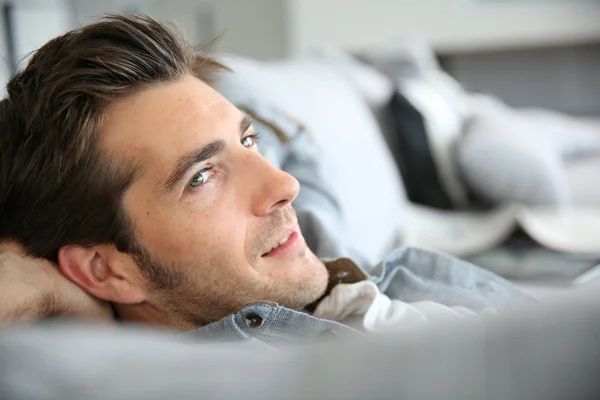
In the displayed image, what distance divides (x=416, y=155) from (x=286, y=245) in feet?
3.96

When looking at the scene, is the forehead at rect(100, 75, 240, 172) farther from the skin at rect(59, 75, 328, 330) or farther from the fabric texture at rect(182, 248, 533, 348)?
the fabric texture at rect(182, 248, 533, 348)

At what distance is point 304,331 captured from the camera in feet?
2.80

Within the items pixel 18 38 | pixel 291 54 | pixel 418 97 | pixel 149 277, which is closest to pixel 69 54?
pixel 149 277

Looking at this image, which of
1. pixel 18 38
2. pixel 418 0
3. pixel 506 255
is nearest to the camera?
pixel 506 255

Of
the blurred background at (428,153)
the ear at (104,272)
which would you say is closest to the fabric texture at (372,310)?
the ear at (104,272)

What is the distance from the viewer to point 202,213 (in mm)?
901

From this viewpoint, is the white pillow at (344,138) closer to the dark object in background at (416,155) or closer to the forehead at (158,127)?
the dark object in background at (416,155)

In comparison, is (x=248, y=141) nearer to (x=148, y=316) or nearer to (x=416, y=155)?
(x=148, y=316)

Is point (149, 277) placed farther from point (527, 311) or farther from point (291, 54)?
point (291, 54)

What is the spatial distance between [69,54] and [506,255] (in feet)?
3.84

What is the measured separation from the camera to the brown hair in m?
0.87

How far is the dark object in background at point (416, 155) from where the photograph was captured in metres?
2.06

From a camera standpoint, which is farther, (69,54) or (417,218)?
(417,218)

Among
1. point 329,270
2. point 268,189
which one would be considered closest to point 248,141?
point 268,189
